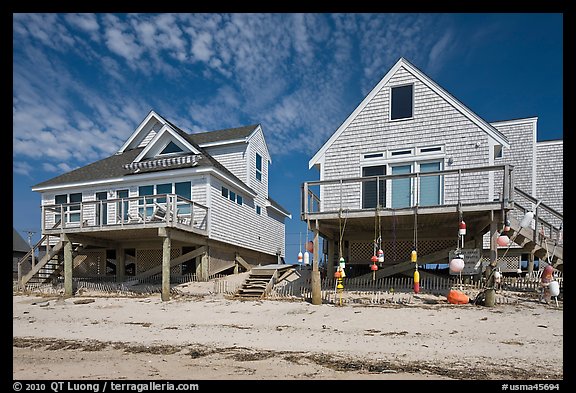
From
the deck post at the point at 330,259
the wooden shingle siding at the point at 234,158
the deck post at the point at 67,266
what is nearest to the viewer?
the deck post at the point at 330,259

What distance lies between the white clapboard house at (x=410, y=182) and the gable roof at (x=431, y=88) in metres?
0.04

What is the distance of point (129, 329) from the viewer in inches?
414

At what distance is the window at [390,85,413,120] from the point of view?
635 inches

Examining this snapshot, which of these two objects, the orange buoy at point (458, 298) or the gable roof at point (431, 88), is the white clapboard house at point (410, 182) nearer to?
the gable roof at point (431, 88)

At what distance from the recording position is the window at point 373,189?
15.7 m

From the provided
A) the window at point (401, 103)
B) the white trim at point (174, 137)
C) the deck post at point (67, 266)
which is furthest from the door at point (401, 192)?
the deck post at point (67, 266)

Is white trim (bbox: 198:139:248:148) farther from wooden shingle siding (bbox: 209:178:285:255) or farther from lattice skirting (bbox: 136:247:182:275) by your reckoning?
lattice skirting (bbox: 136:247:182:275)

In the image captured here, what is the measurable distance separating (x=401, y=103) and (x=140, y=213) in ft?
49.7

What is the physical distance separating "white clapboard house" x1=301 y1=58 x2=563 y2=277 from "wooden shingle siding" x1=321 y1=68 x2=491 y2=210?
0.13 ft

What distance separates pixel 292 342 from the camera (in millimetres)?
8383

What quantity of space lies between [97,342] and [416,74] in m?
15.3

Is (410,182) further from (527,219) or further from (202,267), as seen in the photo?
(202,267)
